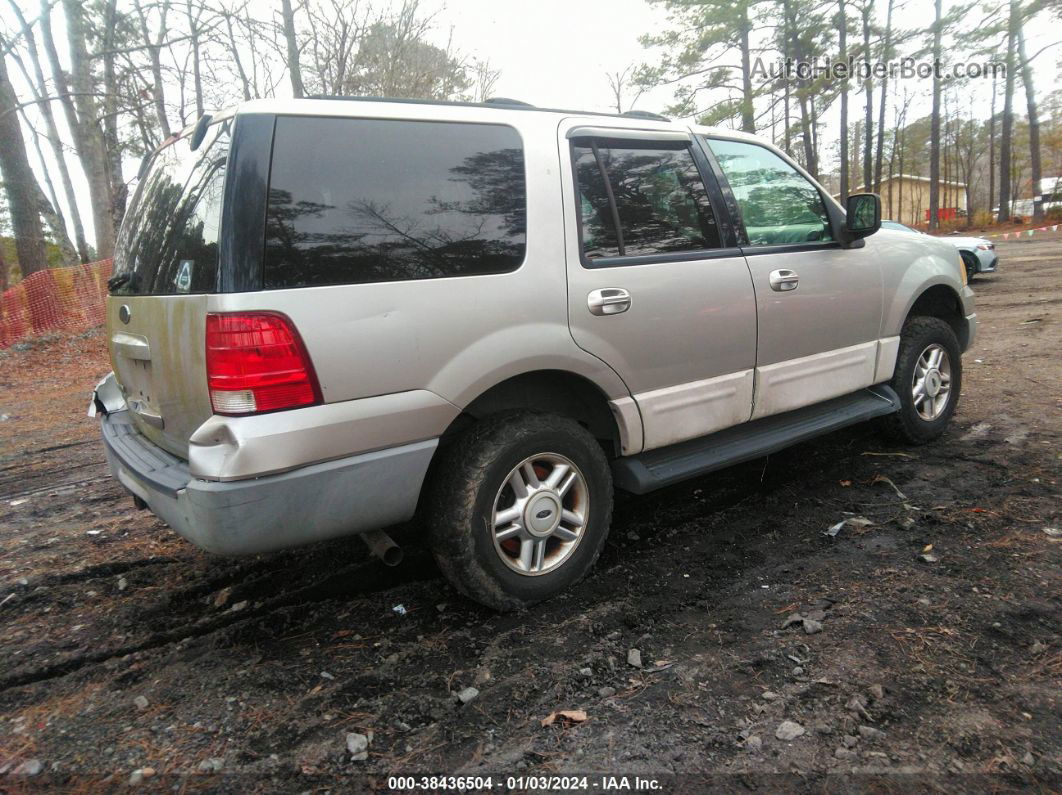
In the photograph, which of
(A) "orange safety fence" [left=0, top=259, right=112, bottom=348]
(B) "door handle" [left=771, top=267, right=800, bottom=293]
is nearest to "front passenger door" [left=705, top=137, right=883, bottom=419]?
(B) "door handle" [left=771, top=267, right=800, bottom=293]

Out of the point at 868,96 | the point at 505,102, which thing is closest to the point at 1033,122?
the point at 868,96

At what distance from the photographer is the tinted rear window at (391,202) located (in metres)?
2.29

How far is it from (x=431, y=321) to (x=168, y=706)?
158cm

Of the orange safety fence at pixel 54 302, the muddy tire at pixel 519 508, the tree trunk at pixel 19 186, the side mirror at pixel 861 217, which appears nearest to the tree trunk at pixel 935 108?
the side mirror at pixel 861 217

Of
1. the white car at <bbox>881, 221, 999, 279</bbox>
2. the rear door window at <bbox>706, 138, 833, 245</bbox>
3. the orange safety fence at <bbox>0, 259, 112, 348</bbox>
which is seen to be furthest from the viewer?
the white car at <bbox>881, 221, 999, 279</bbox>

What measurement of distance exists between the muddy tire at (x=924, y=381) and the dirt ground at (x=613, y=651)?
0.37 meters

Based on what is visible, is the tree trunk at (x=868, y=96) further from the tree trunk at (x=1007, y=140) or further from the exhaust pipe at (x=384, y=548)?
the exhaust pipe at (x=384, y=548)

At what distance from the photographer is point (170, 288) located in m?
2.49

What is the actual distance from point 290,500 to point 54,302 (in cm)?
1333

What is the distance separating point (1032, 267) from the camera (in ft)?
49.3

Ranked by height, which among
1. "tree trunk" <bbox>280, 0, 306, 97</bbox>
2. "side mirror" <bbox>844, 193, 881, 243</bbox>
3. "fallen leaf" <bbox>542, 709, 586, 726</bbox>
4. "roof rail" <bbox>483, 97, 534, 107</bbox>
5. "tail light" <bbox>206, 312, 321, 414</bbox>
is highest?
"tree trunk" <bbox>280, 0, 306, 97</bbox>

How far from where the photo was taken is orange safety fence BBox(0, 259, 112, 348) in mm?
12062

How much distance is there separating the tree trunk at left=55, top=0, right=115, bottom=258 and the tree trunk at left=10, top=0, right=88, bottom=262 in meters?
0.51

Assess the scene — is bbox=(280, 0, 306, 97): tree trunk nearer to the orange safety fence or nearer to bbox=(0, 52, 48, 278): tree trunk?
bbox=(0, 52, 48, 278): tree trunk
